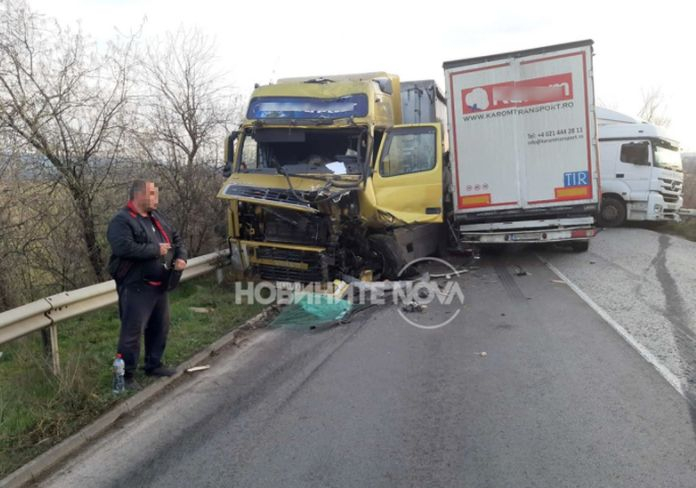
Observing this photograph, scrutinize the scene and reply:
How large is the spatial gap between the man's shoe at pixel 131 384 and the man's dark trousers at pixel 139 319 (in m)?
0.03

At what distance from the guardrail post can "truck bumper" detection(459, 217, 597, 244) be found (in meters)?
7.64

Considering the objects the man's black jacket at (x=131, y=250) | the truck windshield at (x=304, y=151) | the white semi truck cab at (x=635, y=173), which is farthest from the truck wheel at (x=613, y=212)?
the man's black jacket at (x=131, y=250)

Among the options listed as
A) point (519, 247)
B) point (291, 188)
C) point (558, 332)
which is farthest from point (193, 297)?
point (519, 247)

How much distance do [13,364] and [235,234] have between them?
3932 mm

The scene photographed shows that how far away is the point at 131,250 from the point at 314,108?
16.3 feet

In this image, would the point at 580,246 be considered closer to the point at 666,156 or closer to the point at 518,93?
the point at 518,93

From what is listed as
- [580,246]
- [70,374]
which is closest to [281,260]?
[70,374]

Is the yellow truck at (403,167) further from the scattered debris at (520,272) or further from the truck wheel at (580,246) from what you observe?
the truck wheel at (580,246)

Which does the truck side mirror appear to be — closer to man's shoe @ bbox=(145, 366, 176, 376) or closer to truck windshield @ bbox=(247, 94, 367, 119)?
truck windshield @ bbox=(247, 94, 367, 119)

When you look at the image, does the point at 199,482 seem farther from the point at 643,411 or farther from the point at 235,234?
the point at 235,234

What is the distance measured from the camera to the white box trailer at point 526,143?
10055mm

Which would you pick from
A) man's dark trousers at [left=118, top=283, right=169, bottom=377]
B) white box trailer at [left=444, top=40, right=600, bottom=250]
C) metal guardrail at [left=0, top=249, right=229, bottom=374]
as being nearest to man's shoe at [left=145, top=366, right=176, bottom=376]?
man's dark trousers at [left=118, top=283, right=169, bottom=377]

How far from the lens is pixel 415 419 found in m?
4.32

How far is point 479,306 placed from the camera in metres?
7.88
